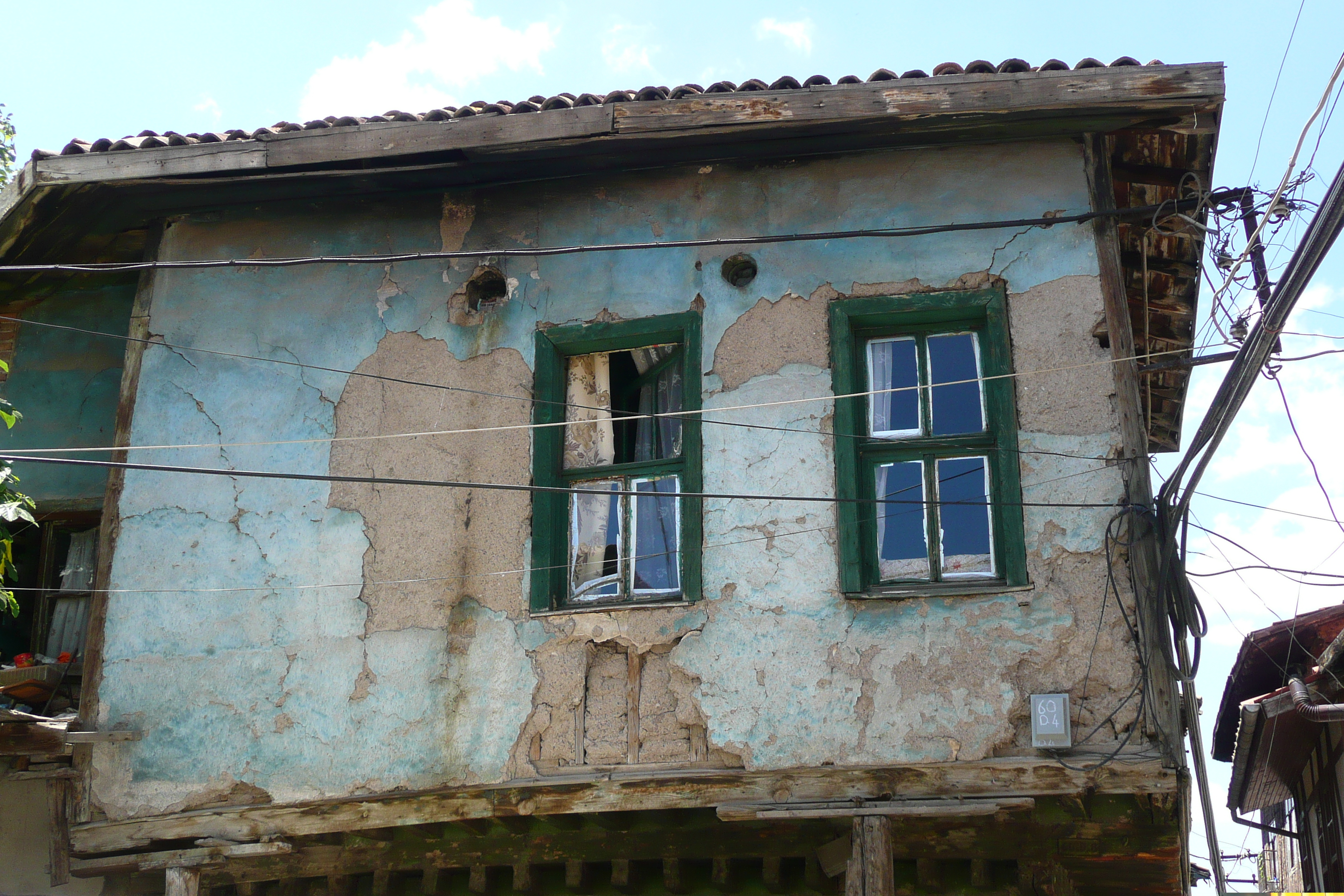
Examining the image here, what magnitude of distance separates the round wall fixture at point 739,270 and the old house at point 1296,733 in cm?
409

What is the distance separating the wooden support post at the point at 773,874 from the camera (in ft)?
25.7

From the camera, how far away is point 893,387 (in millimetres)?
8234

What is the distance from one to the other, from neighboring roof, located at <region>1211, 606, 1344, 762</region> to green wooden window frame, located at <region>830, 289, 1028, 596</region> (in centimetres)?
256

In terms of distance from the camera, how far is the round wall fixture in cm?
849

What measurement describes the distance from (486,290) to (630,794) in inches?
139

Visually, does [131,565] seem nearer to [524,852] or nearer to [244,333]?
Answer: [244,333]

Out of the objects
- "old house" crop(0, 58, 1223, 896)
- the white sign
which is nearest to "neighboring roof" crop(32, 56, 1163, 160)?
"old house" crop(0, 58, 1223, 896)

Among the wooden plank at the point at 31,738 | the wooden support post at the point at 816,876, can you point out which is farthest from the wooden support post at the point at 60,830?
the wooden support post at the point at 816,876

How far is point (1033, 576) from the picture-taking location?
741cm

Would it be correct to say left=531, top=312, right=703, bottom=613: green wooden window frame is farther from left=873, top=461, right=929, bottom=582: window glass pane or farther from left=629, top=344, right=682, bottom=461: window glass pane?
left=873, top=461, right=929, bottom=582: window glass pane

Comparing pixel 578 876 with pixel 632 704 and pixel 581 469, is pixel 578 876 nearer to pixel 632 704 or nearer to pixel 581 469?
pixel 632 704

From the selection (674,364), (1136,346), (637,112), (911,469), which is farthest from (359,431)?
(1136,346)

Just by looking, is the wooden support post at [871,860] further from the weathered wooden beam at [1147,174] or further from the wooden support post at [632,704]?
the weathered wooden beam at [1147,174]

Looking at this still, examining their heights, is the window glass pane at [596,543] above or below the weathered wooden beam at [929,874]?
above
